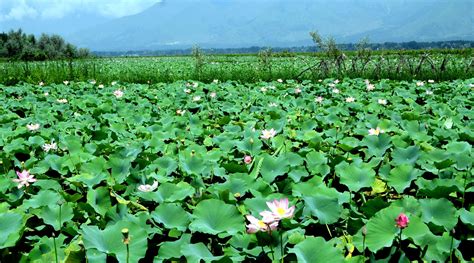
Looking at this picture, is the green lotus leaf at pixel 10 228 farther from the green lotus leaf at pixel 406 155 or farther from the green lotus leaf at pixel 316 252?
the green lotus leaf at pixel 406 155

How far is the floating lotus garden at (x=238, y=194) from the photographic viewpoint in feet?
4.26

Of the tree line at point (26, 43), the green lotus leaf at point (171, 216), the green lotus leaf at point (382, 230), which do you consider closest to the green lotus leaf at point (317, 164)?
the green lotus leaf at point (382, 230)

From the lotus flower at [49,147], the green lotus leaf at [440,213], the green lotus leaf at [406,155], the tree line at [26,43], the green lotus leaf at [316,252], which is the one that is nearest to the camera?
the green lotus leaf at [316,252]

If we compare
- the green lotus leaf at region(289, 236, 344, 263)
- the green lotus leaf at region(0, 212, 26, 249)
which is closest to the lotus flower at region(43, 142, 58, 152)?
the green lotus leaf at region(0, 212, 26, 249)

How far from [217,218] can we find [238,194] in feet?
1.02

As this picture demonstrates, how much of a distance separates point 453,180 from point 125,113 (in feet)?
8.96

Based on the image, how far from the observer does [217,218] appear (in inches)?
55.1

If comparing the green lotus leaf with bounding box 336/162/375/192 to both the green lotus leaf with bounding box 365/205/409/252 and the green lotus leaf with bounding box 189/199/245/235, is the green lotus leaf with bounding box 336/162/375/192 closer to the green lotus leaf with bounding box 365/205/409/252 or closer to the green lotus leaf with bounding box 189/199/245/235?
the green lotus leaf with bounding box 365/205/409/252

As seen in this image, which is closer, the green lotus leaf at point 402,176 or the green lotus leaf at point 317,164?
the green lotus leaf at point 402,176

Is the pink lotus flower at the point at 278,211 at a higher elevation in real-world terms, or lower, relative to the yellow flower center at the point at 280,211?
higher

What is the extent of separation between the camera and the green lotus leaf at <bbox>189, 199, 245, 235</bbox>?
1384 mm

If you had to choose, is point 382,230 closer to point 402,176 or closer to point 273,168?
point 402,176

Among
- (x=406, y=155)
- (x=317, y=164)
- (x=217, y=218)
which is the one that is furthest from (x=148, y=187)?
(x=406, y=155)

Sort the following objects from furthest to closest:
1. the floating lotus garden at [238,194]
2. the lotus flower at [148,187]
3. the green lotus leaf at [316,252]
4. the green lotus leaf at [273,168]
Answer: the green lotus leaf at [273,168], the lotus flower at [148,187], the floating lotus garden at [238,194], the green lotus leaf at [316,252]
